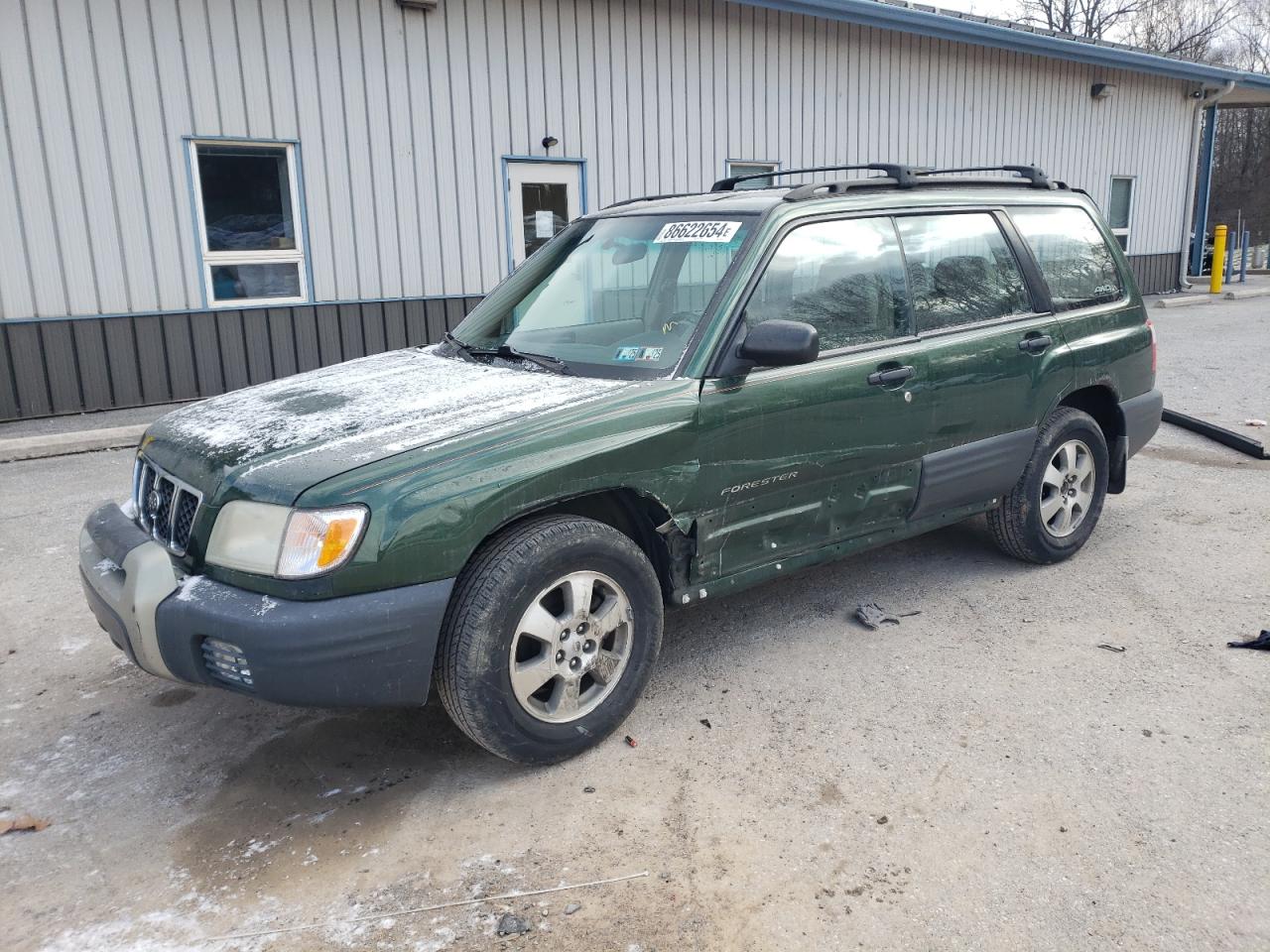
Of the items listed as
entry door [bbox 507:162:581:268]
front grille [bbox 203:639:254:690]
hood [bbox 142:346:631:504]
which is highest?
entry door [bbox 507:162:581:268]

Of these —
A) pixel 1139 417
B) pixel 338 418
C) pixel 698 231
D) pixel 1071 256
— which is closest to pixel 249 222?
pixel 698 231

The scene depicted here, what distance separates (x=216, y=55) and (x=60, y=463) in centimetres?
403

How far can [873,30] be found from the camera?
45.5 feet

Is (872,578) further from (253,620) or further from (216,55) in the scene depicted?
(216,55)

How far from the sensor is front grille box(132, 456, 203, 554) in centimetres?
313

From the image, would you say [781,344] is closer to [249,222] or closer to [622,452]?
[622,452]

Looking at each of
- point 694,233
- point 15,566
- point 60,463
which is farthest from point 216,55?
point 694,233

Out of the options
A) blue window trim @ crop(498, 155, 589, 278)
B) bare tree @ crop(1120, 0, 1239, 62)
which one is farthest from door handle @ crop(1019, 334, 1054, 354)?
bare tree @ crop(1120, 0, 1239, 62)

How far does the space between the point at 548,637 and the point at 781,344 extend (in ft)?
4.15

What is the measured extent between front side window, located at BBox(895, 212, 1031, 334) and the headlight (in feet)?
8.36

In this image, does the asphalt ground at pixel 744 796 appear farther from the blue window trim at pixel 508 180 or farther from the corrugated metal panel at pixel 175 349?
the blue window trim at pixel 508 180

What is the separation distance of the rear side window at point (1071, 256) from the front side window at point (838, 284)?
1.02 m

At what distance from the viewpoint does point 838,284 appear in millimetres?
3980

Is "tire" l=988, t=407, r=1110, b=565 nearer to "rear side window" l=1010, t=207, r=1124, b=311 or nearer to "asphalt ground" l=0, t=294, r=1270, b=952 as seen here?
"asphalt ground" l=0, t=294, r=1270, b=952
